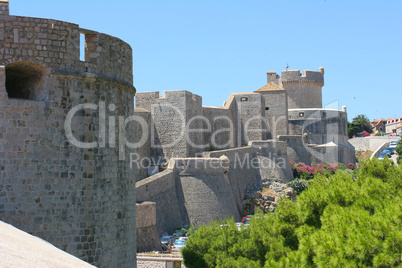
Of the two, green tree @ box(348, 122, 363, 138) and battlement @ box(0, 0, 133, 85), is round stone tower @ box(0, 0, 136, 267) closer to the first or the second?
battlement @ box(0, 0, 133, 85)

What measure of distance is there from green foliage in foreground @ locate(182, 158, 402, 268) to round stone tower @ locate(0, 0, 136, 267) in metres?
3.21

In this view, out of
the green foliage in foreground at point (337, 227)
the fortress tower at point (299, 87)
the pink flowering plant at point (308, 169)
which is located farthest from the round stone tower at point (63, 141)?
the fortress tower at point (299, 87)

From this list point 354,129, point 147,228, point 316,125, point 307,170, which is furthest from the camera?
point 354,129

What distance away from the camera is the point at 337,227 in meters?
9.17

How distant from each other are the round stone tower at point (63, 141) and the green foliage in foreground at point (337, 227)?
3214 millimetres

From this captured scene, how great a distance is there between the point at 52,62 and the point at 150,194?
17373 millimetres

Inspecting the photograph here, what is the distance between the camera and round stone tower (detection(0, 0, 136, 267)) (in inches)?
291

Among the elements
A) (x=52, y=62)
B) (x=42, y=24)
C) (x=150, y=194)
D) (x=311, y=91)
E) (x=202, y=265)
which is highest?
(x=311, y=91)

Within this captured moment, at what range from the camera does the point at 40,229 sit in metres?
7.39

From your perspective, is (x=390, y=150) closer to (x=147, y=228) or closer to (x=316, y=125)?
(x=316, y=125)

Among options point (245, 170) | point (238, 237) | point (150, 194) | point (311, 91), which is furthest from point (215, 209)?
point (311, 91)

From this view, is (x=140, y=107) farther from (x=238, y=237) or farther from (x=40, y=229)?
(x=40, y=229)

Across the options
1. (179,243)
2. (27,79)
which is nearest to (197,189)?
(179,243)

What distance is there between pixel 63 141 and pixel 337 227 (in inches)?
183
